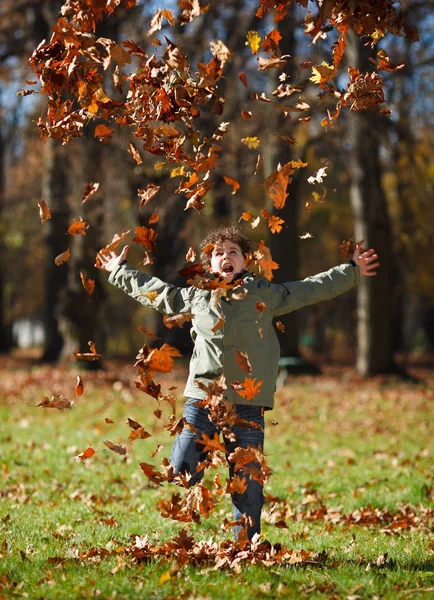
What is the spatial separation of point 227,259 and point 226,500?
306 cm

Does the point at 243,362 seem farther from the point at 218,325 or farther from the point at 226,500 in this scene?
A: the point at 226,500

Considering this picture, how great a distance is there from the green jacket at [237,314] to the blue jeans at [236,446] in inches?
3.9

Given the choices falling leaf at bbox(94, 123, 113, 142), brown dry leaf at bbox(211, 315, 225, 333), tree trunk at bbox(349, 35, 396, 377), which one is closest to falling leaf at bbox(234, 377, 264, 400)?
brown dry leaf at bbox(211, 315, 225, 333)

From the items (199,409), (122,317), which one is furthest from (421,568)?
(122,317)

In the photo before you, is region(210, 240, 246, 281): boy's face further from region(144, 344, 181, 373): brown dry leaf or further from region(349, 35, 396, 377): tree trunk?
region(349, 35, 396, 377): tree trunk

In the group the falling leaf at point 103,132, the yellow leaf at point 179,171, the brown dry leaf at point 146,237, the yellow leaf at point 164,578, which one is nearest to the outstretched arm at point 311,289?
the brown dry leaf at point 146,237

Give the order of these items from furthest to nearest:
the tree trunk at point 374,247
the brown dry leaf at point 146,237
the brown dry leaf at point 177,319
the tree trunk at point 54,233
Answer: the tree trunk at point 54,233, the tree trunk at point 374,247, the brown dry leaf at point 146,237, the brown dry leaf at point 177,319

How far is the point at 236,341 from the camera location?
4531 mm

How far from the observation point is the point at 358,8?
4367 millimetres

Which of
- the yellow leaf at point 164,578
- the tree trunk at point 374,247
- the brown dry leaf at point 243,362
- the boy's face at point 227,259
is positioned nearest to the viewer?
the yellow leaf at point 164,578

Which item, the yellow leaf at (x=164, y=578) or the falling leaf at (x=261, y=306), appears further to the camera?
the falling leaf at (x=261, y=306)

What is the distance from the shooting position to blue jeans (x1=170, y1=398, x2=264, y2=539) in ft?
14.9

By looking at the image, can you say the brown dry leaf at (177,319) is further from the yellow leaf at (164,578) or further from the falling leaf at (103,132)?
the yellow leaf at (164,578)

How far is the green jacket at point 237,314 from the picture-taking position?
4.52 metres
